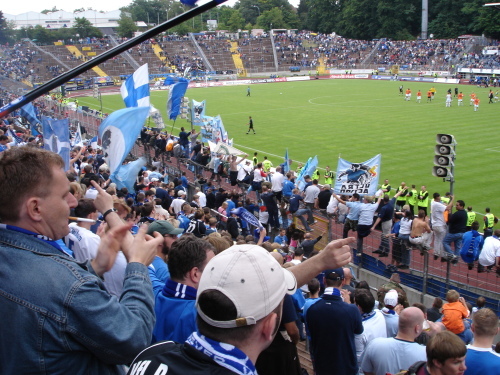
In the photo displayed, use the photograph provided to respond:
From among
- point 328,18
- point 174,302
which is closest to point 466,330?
point 174,302

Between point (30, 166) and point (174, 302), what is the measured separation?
56.6 inches

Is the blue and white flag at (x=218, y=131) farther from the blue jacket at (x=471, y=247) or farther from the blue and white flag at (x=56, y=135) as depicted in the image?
the blue jacket at (x=471, y=247)

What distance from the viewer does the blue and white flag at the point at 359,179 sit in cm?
1405

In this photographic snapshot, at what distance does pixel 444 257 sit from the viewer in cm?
1234

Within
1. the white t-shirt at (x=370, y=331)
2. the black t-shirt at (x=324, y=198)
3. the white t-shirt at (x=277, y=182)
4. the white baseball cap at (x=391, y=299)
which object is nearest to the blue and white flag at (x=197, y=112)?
the white t-shirt at (x=277, y=182)

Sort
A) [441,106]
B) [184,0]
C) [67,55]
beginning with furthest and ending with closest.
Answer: [67,55]
[441,106]
[184,0]

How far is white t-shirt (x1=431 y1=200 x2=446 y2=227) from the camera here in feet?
42.6

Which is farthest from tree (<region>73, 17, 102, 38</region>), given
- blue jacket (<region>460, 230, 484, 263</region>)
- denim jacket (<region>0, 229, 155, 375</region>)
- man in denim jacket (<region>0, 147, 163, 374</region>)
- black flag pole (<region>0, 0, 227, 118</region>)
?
denim jacket (<region>0, 229, 155, 375</region>)

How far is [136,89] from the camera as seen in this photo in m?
14.2

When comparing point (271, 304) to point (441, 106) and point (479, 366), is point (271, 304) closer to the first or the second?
point (479, 366)

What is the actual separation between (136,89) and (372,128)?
22969 millimetres

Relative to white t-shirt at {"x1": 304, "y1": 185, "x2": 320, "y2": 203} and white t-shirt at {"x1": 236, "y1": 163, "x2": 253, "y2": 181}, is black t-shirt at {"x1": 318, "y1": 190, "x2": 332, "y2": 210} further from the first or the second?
white t-shirt at {"x1": 236, "y1": 163, "x2": 253, "y2": 181}

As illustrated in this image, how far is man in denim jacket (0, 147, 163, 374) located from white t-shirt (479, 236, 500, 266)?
10.5 meters

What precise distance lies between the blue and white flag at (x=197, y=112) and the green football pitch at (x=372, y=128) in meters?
4.52
